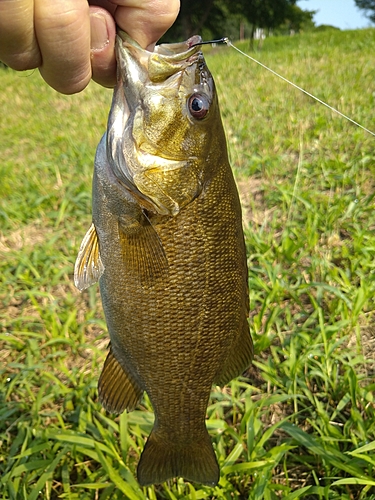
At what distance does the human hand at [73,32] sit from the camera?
1064 millimetres

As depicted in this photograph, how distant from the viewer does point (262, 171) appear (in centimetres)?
414

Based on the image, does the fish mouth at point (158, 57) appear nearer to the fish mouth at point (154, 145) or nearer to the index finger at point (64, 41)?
the fish mouth at point (154, 145)

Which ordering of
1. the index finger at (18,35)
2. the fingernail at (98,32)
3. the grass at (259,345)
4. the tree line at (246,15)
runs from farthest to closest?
the tree line at (246,15), the grass at (259,345), the fingernail at (98,32), the index finger at (18,35)

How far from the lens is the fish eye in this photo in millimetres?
1372

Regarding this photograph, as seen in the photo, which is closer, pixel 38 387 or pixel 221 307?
pixel 221 307

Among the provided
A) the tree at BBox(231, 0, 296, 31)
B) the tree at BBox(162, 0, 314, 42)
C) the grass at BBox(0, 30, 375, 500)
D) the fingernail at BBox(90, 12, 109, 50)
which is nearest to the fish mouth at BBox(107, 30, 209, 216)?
the fingernail at BBox(90, 12, 109, 50)

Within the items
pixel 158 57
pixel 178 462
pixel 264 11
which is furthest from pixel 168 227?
pixel 264 11

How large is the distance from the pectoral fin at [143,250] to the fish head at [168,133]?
0.08 m

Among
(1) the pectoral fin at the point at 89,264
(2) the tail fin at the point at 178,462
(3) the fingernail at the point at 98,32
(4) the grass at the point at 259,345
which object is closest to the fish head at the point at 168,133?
→ (3) the fingernail at the point at 98,32

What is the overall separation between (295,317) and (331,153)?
2.32 metres

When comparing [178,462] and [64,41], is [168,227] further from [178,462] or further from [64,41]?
[178,462]

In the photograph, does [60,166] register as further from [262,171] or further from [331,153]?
[331,153]

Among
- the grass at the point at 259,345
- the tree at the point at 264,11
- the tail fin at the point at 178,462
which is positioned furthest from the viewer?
the tree at the point at 264,11

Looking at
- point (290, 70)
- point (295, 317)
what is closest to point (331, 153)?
point (295, 317)
